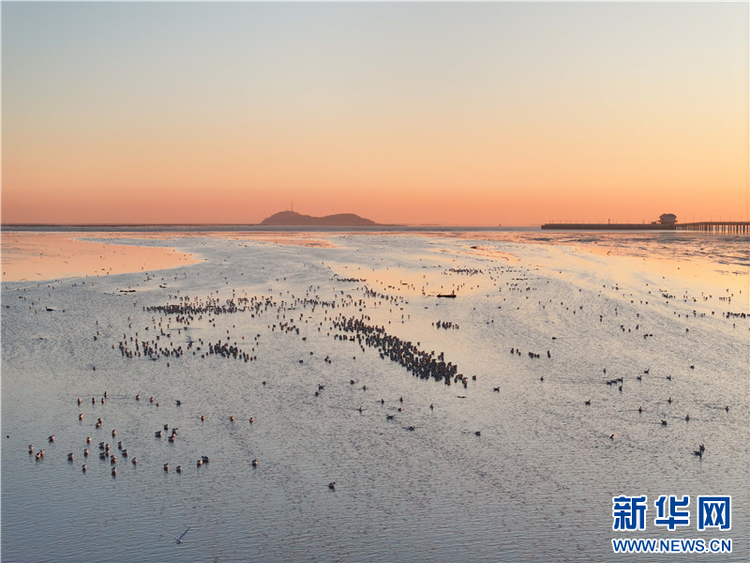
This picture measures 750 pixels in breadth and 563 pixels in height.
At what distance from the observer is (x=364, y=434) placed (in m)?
26.9

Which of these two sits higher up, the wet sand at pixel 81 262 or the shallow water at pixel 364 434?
the wet sand at pixel 81 262

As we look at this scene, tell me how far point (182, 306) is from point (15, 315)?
47.0 ft

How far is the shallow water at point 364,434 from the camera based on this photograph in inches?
762

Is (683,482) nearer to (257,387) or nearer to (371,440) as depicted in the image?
(371,440)

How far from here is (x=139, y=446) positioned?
25766 mm

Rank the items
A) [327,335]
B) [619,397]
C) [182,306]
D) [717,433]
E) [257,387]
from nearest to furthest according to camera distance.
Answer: [717,433] < [619,397] < [257,387] < [327,335] < [182,306]

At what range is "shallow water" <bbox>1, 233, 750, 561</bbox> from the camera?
19.3 m

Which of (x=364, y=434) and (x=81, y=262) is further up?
(x=81, y=262)

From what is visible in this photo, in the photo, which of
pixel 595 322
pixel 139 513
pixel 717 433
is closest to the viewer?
pixel 139 513

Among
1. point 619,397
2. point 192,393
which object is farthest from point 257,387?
point 619,397

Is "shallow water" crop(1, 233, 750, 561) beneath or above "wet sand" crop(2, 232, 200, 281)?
beneath

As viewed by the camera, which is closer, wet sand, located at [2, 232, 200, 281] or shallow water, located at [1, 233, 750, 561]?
shallow water, located at [1, 233, 750, 561]

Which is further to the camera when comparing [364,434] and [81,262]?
[81,262]

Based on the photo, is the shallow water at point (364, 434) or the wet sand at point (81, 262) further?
the wet sand at point (81, 262)
